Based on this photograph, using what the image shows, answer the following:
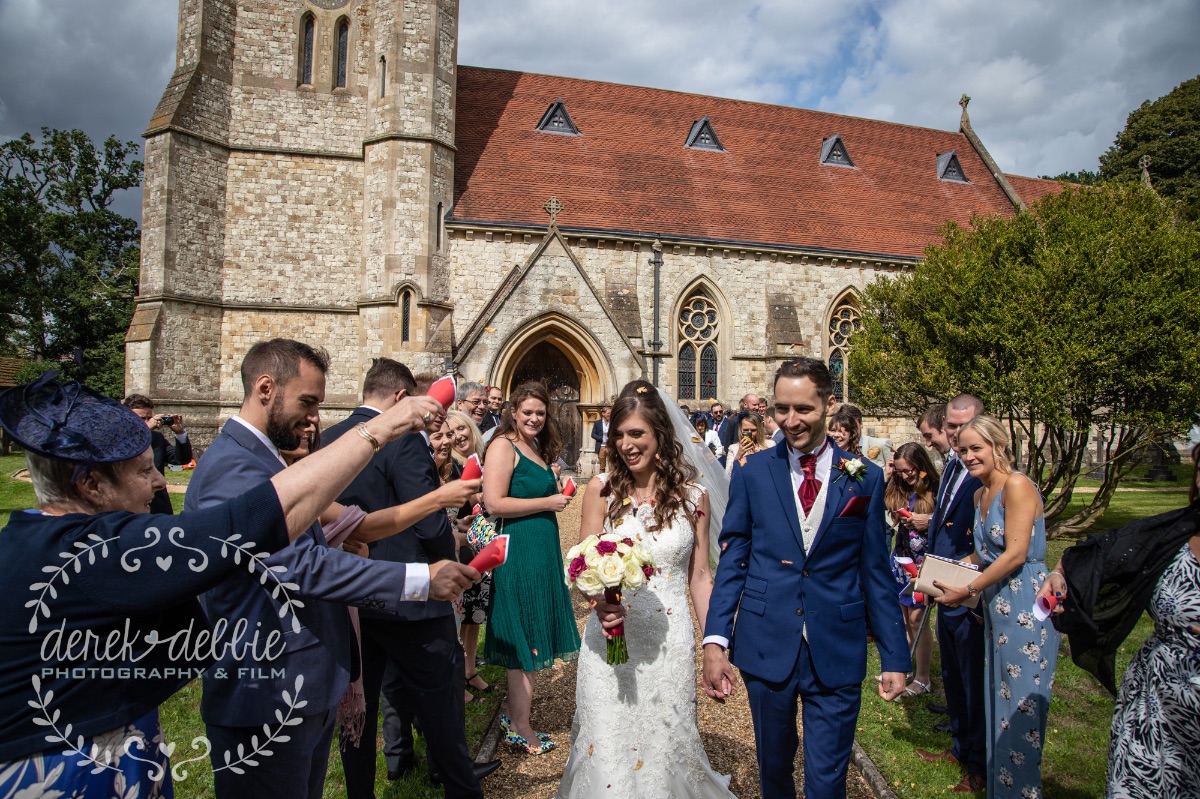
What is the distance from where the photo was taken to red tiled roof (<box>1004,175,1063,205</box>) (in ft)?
78.2

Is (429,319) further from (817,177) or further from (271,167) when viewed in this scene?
(817,177)

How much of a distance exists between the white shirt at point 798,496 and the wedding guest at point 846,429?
2.99 metres

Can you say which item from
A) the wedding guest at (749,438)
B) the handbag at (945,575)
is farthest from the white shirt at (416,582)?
the wedding guest at (749,438)

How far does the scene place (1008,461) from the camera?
3836mm

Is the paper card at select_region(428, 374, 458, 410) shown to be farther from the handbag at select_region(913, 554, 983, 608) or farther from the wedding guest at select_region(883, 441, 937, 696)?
the wedding guest at select_region(883, 441, 937, 696)

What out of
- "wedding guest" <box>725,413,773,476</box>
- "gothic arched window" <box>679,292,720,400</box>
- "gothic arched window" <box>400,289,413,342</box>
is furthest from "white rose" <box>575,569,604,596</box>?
"gothic arched window" <box>679,292,720,400</box>

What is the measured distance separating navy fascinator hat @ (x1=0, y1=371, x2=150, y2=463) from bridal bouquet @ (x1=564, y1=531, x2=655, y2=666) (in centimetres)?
167

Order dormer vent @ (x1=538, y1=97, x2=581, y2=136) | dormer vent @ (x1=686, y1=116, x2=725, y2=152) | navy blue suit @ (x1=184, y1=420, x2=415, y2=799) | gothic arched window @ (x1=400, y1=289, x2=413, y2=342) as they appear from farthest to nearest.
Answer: dormer vent @ (x1=686, y1=116, x2=725, y2=152) → dormer vent @ (x1=538, y1=97, x2=581, y2=136) → gothic arched window @ (x1=400, y1=289, x2=413, y2=342) → navy blue suit @ (x1=184, y1=420, x2=415, y2=799)

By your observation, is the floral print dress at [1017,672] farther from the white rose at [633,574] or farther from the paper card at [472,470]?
the paper card at [472,470]

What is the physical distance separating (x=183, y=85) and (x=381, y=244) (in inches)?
220

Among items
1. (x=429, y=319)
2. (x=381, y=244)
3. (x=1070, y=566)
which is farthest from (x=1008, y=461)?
(x=381, y=244)

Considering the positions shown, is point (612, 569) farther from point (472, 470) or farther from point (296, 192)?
point (296, 192)

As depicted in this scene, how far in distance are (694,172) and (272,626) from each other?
20013 mm

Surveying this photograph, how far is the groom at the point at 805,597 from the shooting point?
2.90 m
